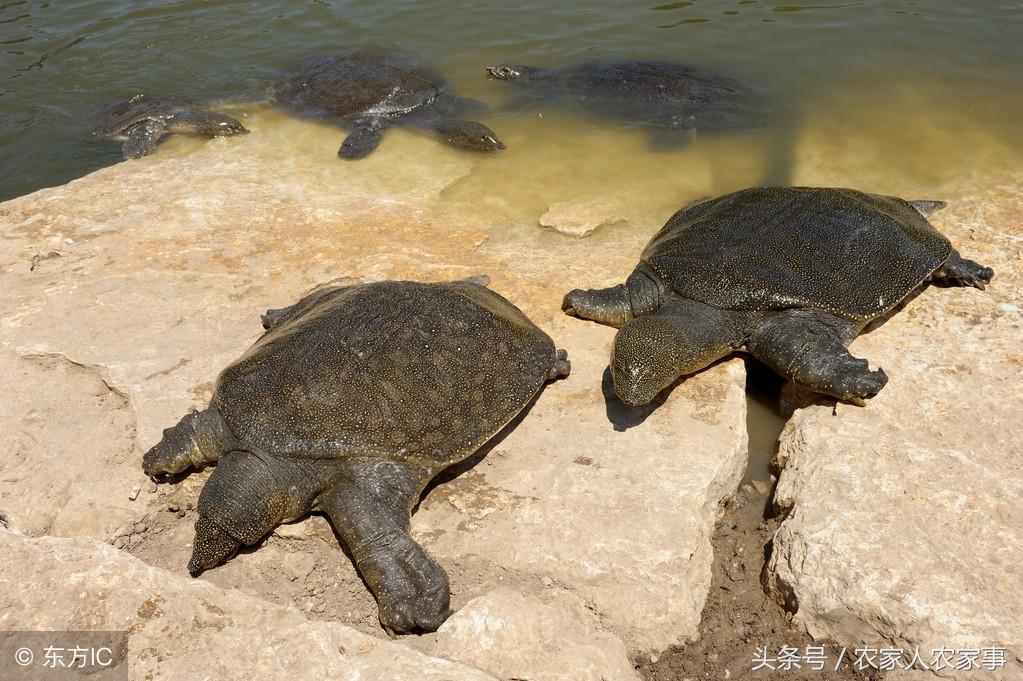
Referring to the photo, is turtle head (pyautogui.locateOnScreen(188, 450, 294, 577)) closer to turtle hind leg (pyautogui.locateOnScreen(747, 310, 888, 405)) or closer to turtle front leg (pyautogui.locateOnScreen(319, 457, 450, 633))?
turtle front leg (pyautogui.locateOnScreen(319, 457, 450, 633))

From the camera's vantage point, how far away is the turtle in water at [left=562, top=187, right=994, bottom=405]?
412 cm

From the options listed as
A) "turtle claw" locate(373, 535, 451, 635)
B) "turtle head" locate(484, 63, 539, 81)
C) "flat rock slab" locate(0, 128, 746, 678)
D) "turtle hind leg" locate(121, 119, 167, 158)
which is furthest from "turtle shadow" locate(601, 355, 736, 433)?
"turtle head" locate(484, 63, 539, 81)

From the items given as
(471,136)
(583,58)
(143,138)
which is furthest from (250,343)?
(583,58)

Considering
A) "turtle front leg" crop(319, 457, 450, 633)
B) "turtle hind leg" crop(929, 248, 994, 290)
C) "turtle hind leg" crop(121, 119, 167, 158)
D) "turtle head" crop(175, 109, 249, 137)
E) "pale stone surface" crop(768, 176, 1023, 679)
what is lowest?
"turtle hind leg" crop(121, 119, 167, 158)

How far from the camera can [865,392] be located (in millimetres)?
4012

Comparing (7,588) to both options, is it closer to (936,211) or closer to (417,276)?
(417,276)

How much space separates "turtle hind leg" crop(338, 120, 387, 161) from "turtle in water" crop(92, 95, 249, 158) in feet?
4.25

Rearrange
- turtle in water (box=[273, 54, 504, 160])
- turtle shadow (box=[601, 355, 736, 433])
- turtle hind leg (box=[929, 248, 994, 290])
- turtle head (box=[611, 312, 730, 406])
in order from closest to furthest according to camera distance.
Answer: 1. turtle head (box=[611, 312, 730, 406])
2. turtle shadow (box=[601, 355, 736, 433])
3. turtle hind leg (box=[929, 248, 994, 290])
4. turtle in water (box=[273, 54, 504, 160])

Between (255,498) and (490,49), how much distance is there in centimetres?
854

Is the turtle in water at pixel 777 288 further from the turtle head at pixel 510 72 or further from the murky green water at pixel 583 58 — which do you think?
the turtle head at pixel 510 72

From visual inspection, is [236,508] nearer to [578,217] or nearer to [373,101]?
[578,217]

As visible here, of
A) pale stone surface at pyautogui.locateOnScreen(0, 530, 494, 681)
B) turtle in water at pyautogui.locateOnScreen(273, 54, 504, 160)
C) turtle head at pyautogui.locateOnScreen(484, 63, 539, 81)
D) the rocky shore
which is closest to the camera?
pale stone surface at pyautogui.locateOnScreen(0, 530, 494, 681)

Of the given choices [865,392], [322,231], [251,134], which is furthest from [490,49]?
[865,392]

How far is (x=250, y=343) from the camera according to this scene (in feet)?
14.8
